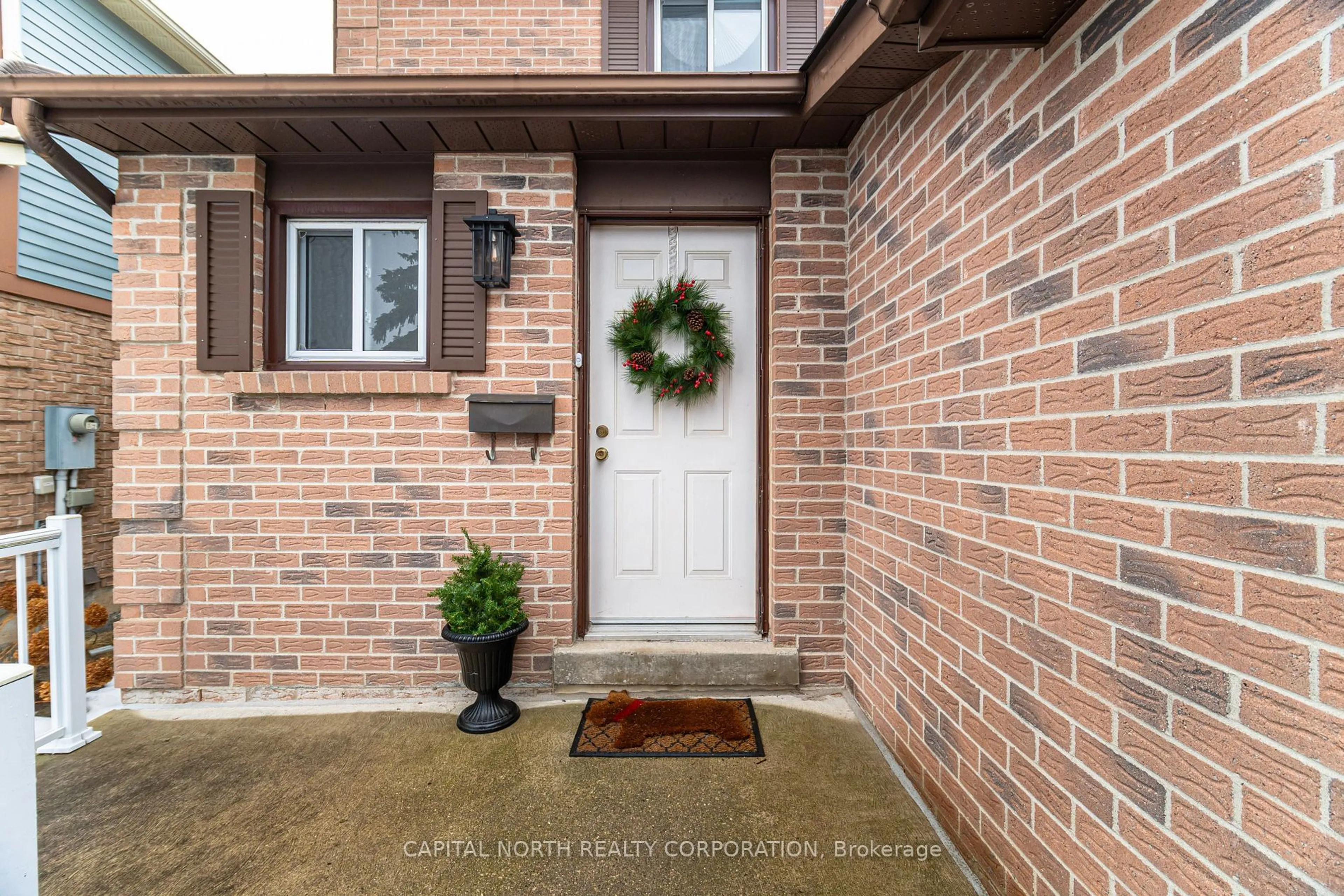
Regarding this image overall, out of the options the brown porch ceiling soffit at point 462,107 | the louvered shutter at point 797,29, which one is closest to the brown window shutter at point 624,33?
the louvered shutter at point 797,29

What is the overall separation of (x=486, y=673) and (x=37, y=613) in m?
2.68

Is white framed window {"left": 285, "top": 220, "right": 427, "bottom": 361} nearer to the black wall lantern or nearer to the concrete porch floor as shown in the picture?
the black wall lantern

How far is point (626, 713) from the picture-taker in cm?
251

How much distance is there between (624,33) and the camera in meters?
3.19

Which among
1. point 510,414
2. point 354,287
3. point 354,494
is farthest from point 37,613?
point 510,414

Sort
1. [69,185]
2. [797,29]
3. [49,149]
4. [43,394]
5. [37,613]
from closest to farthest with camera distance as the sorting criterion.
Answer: [49,149], [37,613], [797,29], [43,394], [69,185]

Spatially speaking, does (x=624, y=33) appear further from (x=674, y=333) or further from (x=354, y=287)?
(x=354, y=287)

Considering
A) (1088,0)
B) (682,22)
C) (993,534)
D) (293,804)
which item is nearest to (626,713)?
(293,804)

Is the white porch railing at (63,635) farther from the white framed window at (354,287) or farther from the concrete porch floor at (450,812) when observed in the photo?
the white framed window at (354,287)

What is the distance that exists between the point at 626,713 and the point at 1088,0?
2.81m

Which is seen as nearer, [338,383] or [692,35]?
[338,383]

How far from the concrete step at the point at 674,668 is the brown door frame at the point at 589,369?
158 mm

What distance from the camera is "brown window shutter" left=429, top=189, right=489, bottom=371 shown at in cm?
268

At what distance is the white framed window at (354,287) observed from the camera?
285 centimetres
